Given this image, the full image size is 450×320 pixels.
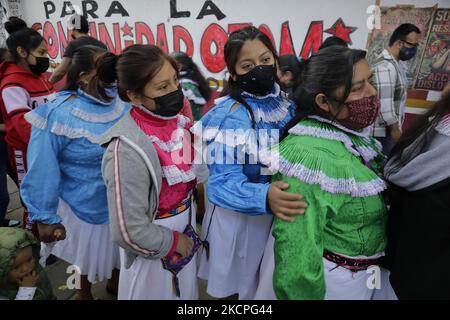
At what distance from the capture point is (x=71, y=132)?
5.99 feet

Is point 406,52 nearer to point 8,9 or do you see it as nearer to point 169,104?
point 169,104

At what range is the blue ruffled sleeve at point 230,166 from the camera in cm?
138

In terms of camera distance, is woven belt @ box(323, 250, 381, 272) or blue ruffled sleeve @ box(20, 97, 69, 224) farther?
blue ruffled sleeve @ box(20, 97, 69, 224)

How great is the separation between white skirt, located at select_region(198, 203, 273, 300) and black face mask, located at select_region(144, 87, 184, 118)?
604mm

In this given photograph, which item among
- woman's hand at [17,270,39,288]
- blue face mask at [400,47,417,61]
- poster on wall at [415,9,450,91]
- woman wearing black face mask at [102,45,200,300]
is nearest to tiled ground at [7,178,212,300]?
woman's hand at [17,270,39,288]

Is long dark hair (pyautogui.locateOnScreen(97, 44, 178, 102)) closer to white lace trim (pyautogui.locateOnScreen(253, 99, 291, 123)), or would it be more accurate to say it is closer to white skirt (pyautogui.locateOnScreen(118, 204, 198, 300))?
white lace trim (pyautogui.locateOnScreen(253, 99, 291, 123))

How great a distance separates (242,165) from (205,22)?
14.0ft

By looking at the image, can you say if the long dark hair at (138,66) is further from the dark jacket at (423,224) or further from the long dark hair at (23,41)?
the long dark hair at (23,41)

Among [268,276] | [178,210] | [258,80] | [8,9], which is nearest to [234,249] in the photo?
[268,276]

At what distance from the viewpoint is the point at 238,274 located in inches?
72.7

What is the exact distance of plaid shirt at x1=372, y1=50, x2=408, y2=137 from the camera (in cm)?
321

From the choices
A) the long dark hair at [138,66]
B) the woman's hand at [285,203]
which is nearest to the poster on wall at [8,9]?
the long dark hair at [138,66]

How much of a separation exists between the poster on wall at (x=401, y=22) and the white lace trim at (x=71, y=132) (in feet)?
12.3
